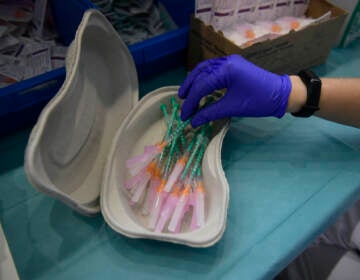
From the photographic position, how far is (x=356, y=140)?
822 mm

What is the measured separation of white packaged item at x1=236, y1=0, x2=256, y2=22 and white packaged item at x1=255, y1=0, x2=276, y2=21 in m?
0.02

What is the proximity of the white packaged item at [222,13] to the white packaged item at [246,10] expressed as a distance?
19mm

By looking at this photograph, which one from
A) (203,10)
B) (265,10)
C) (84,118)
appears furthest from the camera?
(265,10)

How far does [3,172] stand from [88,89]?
0.90 feet

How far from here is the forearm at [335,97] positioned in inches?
28.4

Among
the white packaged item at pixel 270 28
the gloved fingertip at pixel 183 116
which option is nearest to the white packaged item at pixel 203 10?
the white packaged item at pixel 270 28

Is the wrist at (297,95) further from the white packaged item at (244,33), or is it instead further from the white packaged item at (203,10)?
the white packaged item at (203,10)

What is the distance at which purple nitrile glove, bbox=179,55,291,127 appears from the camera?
676 millimetres

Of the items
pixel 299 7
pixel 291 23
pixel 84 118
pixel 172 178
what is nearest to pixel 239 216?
pixel 172 178

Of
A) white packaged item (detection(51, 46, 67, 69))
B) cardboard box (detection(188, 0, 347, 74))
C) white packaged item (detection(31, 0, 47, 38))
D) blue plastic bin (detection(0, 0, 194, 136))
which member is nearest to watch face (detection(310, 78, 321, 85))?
cardboard box (detection(188, 0, 347, 74))

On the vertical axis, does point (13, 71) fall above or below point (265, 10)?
below

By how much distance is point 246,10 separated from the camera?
910 mm

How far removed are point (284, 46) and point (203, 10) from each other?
0.23m

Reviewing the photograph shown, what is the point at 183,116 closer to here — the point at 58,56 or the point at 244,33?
the point at 244,33
